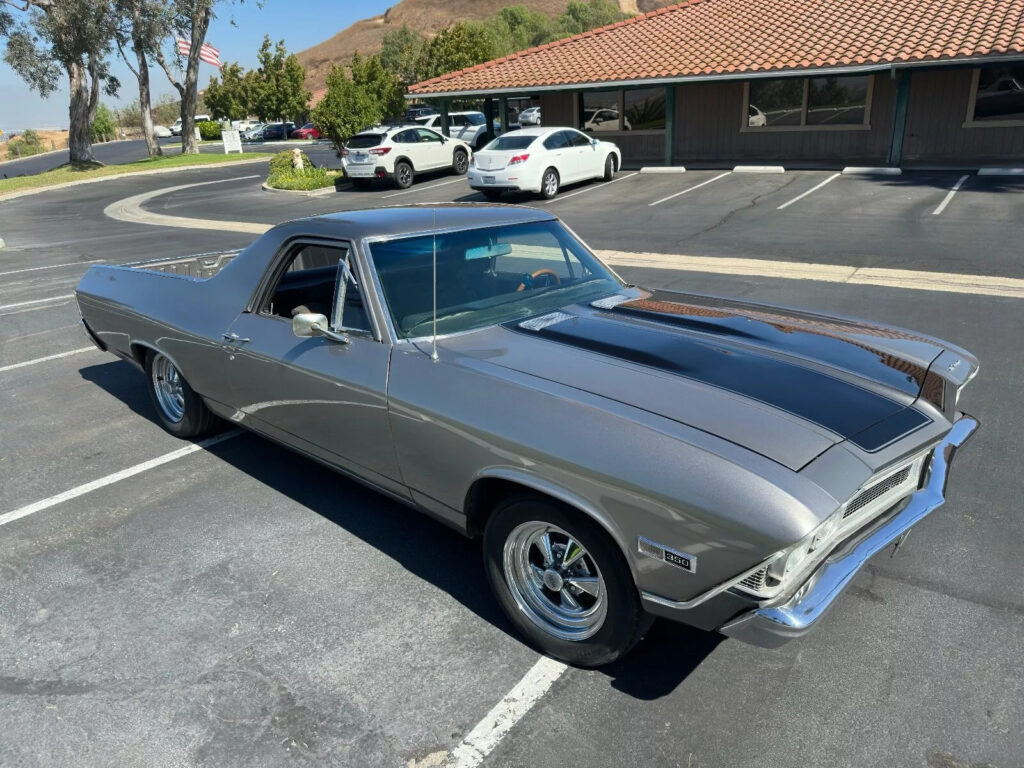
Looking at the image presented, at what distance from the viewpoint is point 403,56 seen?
2638 inches

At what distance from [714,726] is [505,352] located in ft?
5.32

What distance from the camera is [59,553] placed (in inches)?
155

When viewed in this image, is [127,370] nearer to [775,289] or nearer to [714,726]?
[714,726]

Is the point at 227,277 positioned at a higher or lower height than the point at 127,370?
higher

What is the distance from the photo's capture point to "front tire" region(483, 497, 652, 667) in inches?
106

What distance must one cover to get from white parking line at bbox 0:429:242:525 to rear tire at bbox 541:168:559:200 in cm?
1415

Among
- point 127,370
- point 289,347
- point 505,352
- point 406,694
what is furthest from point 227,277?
point 127,370

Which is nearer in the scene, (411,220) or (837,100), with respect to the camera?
(411,220)

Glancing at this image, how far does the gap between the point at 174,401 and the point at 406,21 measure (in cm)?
16250

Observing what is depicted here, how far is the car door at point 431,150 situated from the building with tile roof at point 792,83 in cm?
149

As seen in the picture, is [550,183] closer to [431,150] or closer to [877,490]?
[431,150]

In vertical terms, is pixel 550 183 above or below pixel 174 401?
above

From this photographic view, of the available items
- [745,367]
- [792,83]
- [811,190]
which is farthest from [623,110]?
[745,367]

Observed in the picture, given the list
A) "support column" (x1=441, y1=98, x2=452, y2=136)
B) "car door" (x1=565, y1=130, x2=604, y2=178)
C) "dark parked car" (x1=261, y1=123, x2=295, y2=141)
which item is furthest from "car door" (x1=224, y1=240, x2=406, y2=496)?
"dark parked car" (x1=261, y1=123, x2=295, y2=141)
